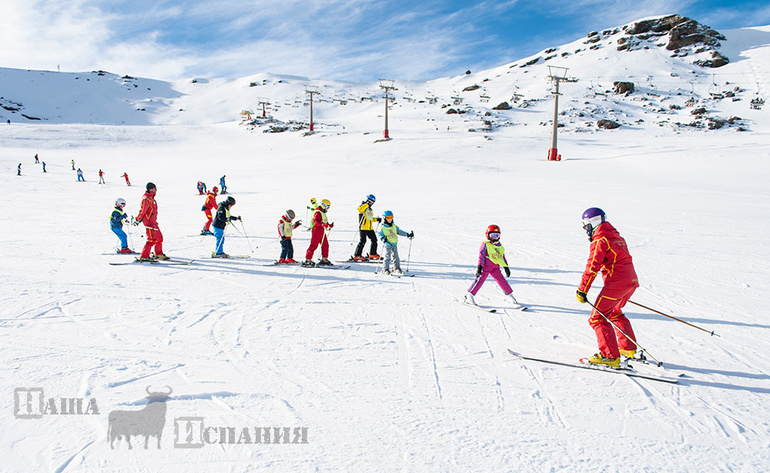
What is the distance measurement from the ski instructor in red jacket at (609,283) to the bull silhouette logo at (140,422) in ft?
13.4

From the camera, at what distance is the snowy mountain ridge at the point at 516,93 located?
51031 mm

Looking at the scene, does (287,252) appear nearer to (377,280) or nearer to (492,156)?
(377,280)

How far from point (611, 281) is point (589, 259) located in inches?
14.5

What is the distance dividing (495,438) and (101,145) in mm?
54091

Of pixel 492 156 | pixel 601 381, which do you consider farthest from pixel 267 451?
pixel 492 156

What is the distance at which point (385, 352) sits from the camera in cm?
455

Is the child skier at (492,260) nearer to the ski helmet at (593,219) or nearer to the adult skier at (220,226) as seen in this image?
the ski helmet at (593,219)

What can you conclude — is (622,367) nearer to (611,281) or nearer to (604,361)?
(604,361)

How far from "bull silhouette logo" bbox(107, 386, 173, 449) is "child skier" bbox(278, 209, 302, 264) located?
5463 mm

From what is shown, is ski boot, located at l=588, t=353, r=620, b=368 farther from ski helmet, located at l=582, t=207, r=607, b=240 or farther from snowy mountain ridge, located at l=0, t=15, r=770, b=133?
snowy mountain ridge, located at l=0, t=15, r=770, b=133

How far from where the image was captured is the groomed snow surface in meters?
2.96

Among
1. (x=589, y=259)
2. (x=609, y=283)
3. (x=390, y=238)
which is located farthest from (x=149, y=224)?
(x=609, y=283)

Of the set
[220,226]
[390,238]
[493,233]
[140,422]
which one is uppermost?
[493,233]

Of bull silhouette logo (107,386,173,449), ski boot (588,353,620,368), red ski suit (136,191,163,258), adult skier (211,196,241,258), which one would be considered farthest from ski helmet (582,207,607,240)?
red ski suit (136,191,163,258)
